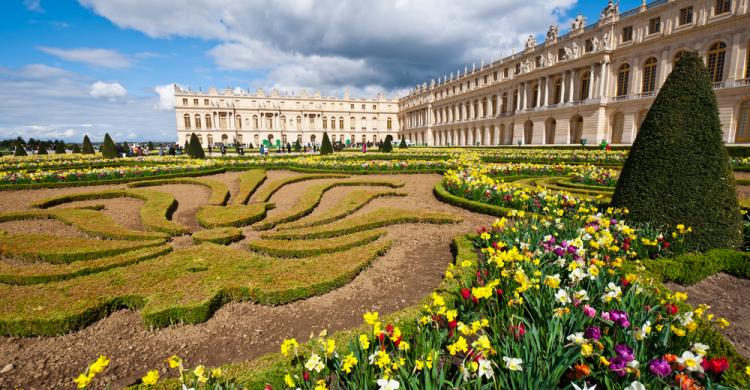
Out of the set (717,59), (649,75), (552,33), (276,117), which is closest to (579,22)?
(552,33)

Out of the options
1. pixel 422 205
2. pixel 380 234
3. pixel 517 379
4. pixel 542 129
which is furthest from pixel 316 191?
pixel 542 129

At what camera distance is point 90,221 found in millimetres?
7152

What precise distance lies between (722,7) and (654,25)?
4.85 meters

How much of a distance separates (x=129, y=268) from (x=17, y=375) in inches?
79.5

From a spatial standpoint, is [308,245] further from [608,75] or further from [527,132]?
[527,132]

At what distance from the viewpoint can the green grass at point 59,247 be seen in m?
5.35

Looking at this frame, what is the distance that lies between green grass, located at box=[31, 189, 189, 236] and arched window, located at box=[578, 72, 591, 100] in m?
41.7

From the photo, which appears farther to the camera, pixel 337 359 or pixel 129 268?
pixel 129 268

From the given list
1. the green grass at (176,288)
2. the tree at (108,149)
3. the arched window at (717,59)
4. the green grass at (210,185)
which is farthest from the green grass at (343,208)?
the arched window at (717,59)

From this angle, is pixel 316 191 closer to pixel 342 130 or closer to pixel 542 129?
pixel 542 129

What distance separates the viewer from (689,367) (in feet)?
6.14

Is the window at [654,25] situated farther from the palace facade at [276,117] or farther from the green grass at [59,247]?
the palace facade at [276,117]

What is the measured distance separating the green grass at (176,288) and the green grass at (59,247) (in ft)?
2.43

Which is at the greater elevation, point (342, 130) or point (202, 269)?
point (342, 130)
